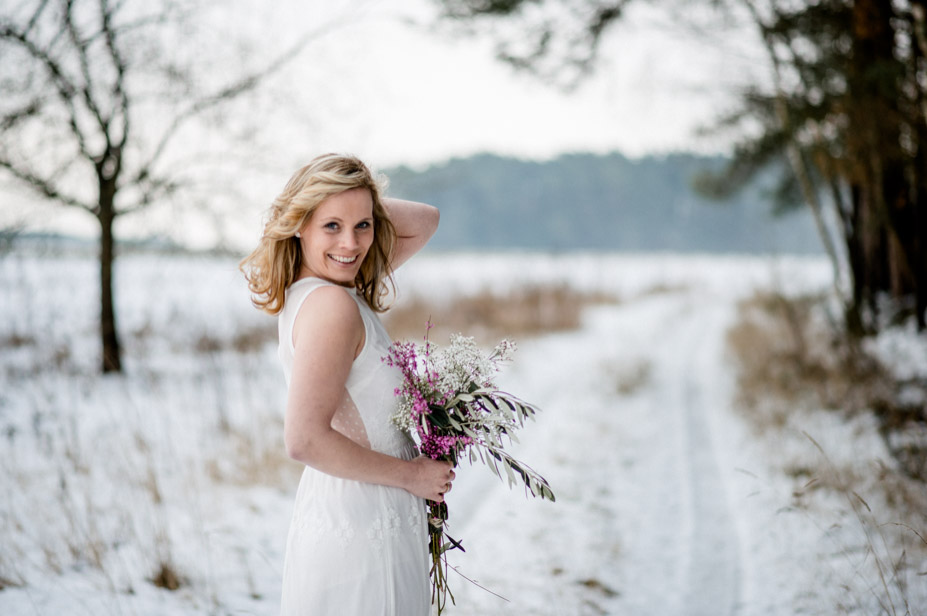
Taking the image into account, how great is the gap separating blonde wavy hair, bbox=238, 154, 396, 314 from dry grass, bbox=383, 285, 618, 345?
822 centimetres

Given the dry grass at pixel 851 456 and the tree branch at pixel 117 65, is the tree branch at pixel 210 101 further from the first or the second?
the dry grass at pixel 851 456

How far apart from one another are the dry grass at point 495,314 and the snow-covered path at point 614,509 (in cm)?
248

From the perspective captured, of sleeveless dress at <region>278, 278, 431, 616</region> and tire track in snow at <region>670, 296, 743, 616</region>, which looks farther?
tire track in snow at <region>670, 296, 743, 616</region>

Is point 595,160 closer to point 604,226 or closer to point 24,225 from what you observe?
point 604,226

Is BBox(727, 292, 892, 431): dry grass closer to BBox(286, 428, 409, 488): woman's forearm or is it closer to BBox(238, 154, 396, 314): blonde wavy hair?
BBox(286, 428, 409, 488): woman's forearm

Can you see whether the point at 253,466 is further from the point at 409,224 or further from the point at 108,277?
the point at 108,277

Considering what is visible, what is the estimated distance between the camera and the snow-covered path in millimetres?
3324

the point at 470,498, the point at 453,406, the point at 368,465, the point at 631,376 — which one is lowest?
the point at 470,498

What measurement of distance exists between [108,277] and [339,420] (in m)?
6.46

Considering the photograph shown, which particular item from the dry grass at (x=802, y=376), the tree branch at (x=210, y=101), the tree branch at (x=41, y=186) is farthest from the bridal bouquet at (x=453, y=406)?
the tree branch at (x=210, y=101)

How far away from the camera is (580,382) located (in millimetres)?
8500

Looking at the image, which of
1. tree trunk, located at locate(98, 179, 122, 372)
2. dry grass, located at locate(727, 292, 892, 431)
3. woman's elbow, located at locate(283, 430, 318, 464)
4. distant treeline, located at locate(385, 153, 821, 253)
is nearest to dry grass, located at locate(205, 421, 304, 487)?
tree trunk, located at locate(98, 179, 122, 372)

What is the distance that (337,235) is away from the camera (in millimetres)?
1634

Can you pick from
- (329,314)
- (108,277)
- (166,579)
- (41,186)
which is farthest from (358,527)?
(108,277)
